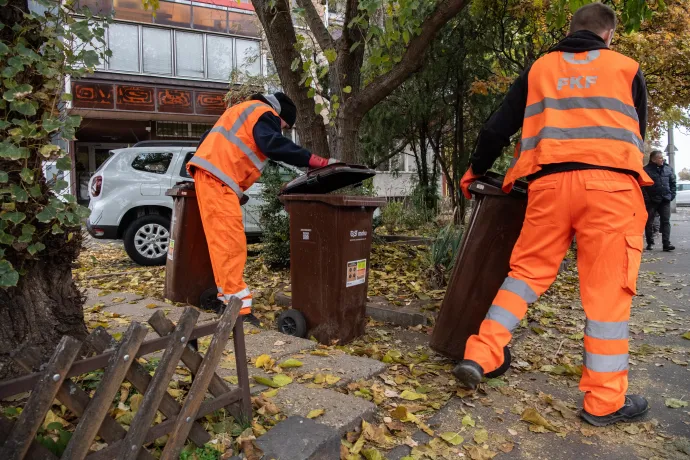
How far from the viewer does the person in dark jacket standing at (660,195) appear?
9633mm

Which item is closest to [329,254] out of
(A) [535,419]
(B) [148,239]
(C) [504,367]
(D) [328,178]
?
(D) [328,178]

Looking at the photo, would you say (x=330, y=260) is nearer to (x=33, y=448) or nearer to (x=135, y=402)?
(x=135, y=402)

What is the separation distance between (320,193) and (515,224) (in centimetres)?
146

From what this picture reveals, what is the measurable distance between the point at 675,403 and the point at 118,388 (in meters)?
2.85

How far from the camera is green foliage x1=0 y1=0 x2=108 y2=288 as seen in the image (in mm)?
1991

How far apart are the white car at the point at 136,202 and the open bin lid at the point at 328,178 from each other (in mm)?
3407

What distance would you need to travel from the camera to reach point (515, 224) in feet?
10.1

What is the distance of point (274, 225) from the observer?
20.9ft

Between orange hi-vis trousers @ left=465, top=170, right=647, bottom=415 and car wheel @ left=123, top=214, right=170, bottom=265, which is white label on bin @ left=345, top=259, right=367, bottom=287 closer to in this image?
orange hi-vis trousers @ left=465, top=170, right=647, bottom=415

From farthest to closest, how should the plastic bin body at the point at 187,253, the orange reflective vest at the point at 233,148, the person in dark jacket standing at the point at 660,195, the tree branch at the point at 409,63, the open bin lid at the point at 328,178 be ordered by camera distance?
the person in dark jacket standing at the point at 660,195 → the tree branch at the point at 409,63 → the plastic bin body at the point at 187,253 → the orange reflective vest at the point at 233,148 → the open bin lid at the point at 328,178

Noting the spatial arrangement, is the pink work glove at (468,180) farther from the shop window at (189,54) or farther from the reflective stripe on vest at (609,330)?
the shop window at (189,54)

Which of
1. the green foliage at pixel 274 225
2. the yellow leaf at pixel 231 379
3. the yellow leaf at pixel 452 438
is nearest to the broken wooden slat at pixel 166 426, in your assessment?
the yellow leaf at pixel 231 379

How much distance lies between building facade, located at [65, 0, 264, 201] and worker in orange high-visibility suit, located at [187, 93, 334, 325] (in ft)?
45.4

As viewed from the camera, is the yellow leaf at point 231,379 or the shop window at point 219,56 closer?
the yellow leaf at point 231,379
